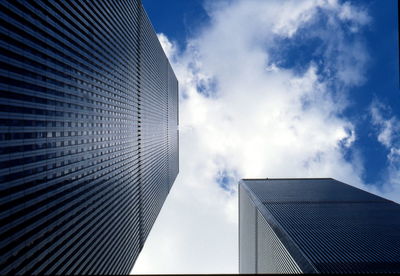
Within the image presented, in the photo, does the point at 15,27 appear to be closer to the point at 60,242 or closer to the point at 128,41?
the point at 60,242

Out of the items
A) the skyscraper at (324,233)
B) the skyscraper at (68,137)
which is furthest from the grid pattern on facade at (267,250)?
the skyscraper at (68,137)

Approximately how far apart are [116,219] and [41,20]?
241 feet

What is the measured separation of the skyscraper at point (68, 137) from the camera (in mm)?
47312

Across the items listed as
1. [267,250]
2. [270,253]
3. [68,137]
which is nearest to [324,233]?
[270,253]

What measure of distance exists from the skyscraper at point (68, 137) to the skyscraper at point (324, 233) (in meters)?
77.2

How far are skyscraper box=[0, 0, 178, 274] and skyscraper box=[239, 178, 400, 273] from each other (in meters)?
77.2

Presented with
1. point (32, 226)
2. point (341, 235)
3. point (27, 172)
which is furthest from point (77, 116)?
point (341, 235)

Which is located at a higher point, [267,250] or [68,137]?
[68,137]

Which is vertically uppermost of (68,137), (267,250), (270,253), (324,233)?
(68,137)

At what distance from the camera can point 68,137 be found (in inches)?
2616

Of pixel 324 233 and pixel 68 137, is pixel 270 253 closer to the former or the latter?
pixel 324 233

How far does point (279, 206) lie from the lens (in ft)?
563

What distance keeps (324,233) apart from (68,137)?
132m

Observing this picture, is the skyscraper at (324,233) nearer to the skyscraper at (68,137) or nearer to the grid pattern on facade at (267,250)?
the grid pattern on facade at (267,250)
